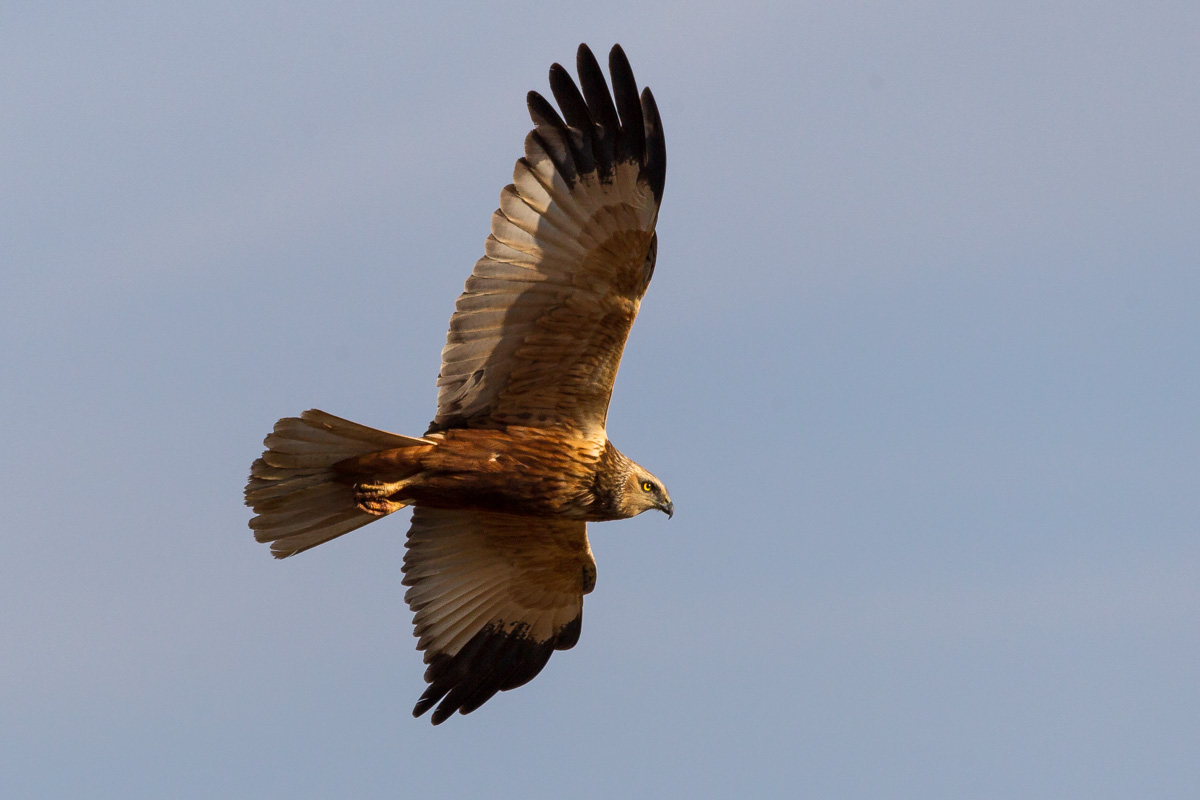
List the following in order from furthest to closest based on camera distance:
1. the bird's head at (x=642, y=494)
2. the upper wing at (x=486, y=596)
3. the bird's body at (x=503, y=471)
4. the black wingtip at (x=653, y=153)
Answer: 1. the upper wing at (x=486, y=596)
2. the bird's head at (x=642, y=494)
3. the bird's body at (x=503, y=471)
4. the black wingtip at (x=653, y=153)

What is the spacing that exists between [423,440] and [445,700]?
8.24 feet

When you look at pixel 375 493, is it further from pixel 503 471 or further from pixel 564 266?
pixel 564 266

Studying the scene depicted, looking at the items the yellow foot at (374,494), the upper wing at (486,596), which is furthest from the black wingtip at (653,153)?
the upper wing at (486,596)

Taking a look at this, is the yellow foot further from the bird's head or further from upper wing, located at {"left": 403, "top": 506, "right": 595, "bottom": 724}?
the bird's head

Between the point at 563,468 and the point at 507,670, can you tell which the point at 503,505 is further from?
the point at 507,670

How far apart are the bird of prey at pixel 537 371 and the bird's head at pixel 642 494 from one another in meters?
0.01

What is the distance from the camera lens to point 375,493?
32.7 feet

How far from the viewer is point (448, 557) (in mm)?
11375

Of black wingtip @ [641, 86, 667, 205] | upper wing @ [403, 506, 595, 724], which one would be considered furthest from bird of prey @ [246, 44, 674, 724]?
upper wing @ [403, 506, 595, 724]

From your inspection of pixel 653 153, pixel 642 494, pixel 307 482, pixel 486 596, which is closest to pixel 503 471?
pixel 642 494

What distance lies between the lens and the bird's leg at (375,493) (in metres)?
9.98

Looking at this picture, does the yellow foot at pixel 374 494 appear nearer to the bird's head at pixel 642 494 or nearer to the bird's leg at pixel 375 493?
the bird's leg at pixel 375 493

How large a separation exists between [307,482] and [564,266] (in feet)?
7.46

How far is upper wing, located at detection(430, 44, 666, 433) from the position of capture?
9.49 metres
